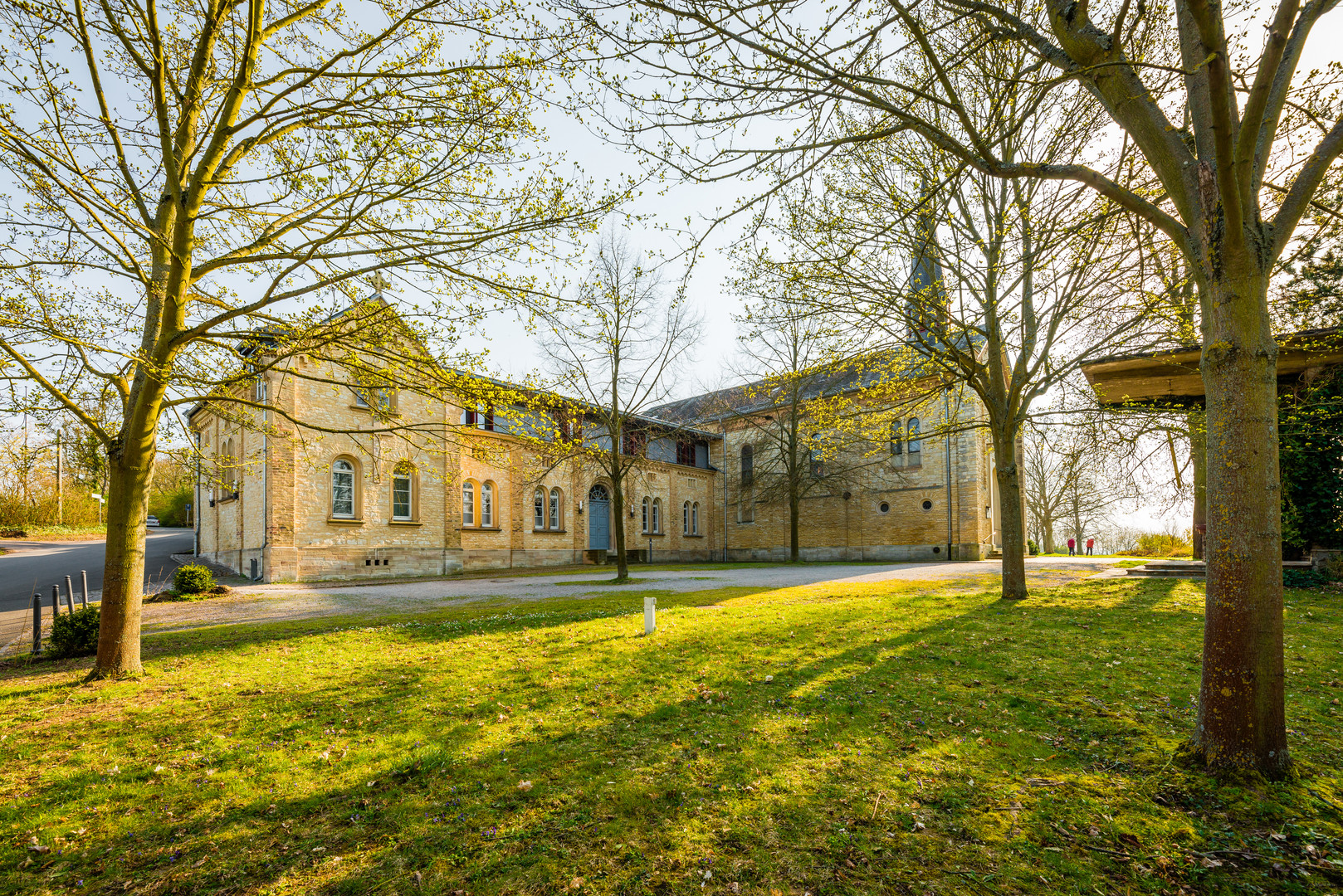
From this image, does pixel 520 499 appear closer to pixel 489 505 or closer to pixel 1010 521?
pixel 489 505

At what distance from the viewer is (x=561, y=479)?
2947 cm

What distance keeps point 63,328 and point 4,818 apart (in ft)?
17.5

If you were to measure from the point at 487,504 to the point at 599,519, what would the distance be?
6748 millimetres

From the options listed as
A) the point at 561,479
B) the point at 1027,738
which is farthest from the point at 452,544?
the point at 1027,738

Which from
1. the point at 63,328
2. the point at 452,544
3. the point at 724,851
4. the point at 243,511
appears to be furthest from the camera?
the point at 452,544

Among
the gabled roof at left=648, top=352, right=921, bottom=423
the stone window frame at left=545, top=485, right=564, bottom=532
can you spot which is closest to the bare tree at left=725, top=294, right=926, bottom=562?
the gabled roof at left=648, top=352, right=921, bottom=423

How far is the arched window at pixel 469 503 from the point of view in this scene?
2550 cm

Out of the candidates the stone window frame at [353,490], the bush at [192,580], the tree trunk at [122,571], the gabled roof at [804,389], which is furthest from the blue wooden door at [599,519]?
the tree trunk at [122,571]

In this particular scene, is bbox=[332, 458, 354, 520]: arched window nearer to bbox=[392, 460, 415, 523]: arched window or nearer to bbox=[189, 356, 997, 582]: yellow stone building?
bbox=[189, 356, 997, 582]: yellow stone building

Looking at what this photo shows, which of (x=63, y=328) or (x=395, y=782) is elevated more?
(x=63, y=328)

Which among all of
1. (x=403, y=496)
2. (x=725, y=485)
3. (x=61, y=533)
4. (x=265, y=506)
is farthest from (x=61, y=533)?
(x=725, y=485)

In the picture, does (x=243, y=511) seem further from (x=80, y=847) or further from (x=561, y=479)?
(x=80, y=847)

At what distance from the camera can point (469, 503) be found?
25.8m

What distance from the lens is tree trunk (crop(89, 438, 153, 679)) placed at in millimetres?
6871
